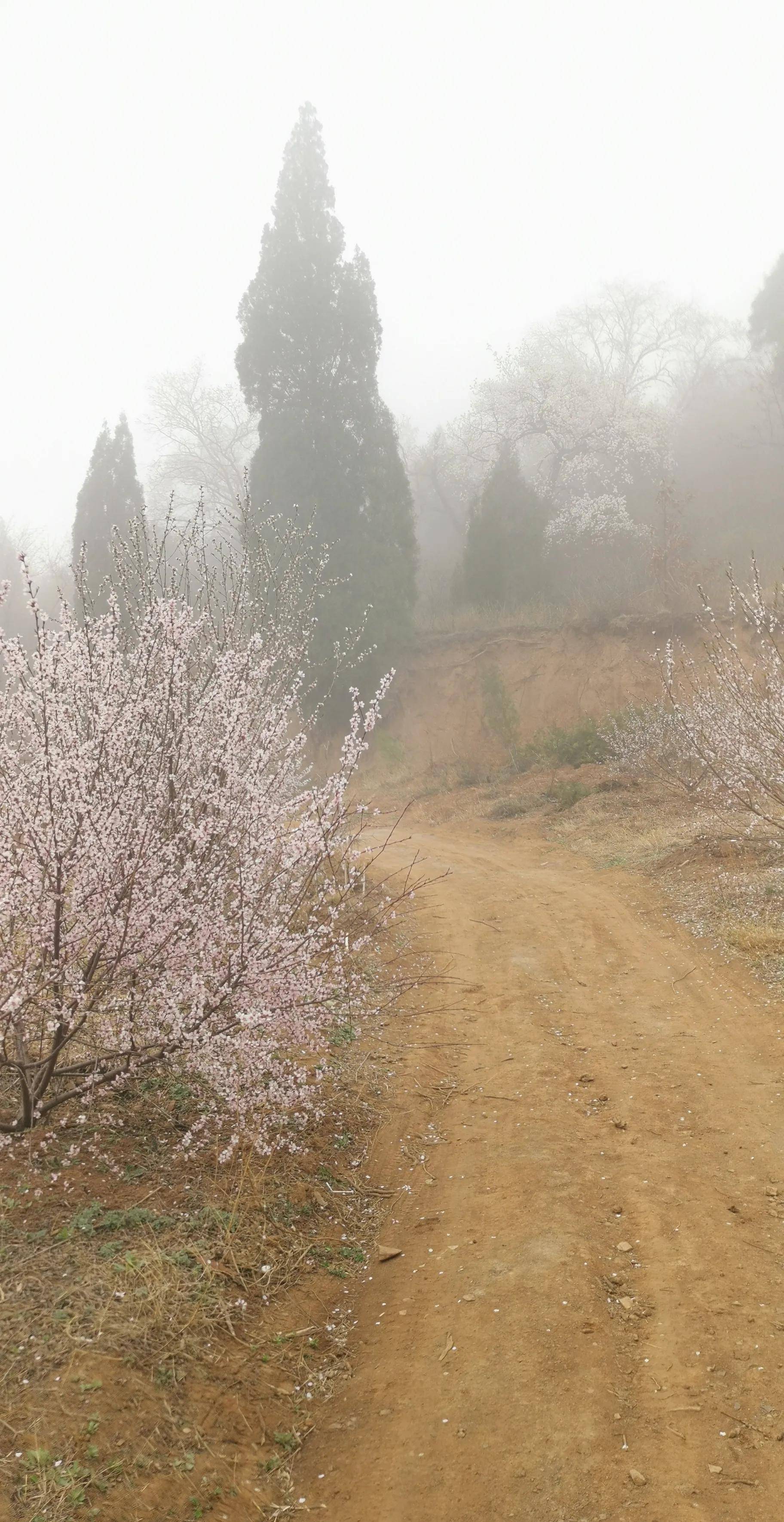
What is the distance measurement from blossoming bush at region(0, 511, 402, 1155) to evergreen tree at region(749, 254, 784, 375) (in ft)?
103

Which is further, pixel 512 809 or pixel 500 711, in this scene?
pixel 500 711

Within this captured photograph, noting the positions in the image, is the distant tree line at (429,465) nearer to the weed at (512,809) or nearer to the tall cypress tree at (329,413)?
the tall cypress tree at (329,413)

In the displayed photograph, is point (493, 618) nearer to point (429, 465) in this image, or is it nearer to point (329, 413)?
point (329, 413)

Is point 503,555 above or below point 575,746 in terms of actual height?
above

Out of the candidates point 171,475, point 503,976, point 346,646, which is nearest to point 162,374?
point 171,475

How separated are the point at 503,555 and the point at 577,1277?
22407mm

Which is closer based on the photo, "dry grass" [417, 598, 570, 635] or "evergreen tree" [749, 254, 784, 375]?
"dry grass" [417, 598, 570, 635]

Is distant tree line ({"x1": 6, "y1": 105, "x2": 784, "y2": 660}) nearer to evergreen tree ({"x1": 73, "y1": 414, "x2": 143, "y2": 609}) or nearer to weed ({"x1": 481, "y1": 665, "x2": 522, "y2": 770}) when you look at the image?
evergreen tree ({"x1": 73, "y1": 414, "x2": 143, "y2": 609})

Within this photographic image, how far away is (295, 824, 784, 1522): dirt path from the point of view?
262 cm

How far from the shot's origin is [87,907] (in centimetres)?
374

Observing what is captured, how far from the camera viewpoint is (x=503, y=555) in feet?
79.2

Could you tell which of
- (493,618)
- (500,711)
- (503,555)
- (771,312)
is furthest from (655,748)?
(771,312)

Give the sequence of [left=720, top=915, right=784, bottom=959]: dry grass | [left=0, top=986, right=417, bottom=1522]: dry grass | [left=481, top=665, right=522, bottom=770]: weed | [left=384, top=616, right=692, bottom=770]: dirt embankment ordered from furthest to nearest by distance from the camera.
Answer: [left=481, top=665, right=522, bottom=770]: weed, [left=384, top=616, right=692, bottom=770]: dirt embankment, [left=720, top=915, right=784, bottom=959]: dry grass, [left=0, top=986, right=417, bottom=1522]: dry grass

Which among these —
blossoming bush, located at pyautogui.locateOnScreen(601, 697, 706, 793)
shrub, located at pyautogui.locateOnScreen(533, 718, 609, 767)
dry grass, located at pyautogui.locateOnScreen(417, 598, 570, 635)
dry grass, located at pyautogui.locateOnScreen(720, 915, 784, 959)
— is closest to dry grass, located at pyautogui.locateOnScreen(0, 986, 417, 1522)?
dry grass, located at pyautogui.locateOnScreen(720, 915, 784, 959)
